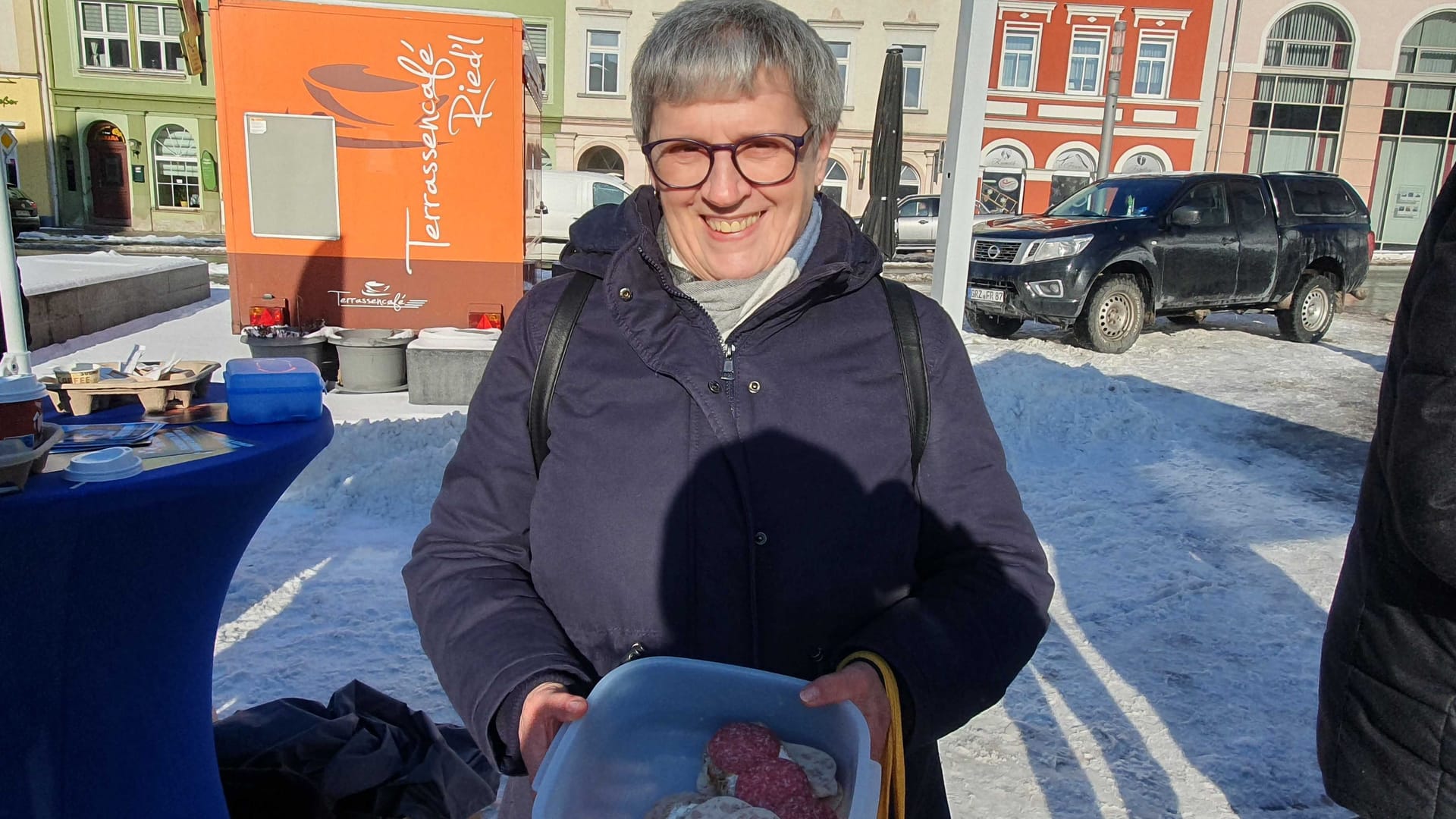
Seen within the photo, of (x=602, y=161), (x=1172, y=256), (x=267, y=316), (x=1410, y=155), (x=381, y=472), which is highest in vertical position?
(x=1410, y=155)

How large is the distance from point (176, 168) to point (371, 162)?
2632cm

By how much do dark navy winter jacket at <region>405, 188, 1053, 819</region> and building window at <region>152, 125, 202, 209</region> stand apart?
3194cm

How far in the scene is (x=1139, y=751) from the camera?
316 centimetres

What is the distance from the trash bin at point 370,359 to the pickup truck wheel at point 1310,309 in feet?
35.1

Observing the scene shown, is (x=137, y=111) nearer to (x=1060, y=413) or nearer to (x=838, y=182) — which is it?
(x=838, y=182)

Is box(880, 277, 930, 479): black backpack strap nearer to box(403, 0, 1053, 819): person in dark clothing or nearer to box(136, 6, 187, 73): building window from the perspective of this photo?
box(403, 0, 1053, 819): person in dark clothing

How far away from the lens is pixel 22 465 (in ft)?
4.75

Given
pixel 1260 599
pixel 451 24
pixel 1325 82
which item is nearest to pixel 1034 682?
pixel 1260 599

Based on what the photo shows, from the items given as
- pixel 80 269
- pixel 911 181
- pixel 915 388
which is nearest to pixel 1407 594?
pixel 915 388

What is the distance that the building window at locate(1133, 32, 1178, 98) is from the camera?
2961 cm

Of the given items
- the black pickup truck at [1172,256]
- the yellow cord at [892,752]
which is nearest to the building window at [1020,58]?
the black pickup truck at [1172,256]

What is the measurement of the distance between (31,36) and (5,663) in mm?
34015

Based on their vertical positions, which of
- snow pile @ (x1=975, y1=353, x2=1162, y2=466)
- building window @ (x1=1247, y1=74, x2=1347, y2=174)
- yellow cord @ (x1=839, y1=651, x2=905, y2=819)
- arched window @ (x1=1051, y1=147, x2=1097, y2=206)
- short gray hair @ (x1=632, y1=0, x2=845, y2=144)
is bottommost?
snow pile @ (x1=975, y1=353, x2=1162, y2=466)

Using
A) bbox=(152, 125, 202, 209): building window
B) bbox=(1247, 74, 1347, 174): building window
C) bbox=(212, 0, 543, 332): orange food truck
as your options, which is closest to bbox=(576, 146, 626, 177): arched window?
bbox=(152, 125, 202, 209): building window
